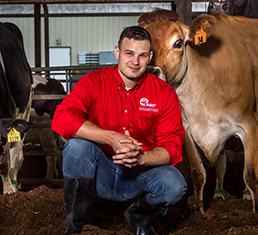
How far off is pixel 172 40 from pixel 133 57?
978mm

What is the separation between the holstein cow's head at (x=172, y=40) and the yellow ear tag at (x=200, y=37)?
0.03m

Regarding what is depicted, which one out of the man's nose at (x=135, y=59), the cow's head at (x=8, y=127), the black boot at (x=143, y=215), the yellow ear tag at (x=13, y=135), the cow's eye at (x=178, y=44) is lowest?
the black boot at (x=143, y=215)

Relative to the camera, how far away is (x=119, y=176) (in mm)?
2543

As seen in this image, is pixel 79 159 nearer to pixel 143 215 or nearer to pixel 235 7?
pixel 143 215

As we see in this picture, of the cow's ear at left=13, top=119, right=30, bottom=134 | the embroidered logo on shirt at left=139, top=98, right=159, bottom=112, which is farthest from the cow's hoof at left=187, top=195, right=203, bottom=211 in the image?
the cow's ear at left=13, top=119, right=30, bottom=134

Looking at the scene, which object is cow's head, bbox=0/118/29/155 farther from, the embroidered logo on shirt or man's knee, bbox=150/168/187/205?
man's knee, bbox=150/168/187/205

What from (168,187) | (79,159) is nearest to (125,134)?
(79,159)

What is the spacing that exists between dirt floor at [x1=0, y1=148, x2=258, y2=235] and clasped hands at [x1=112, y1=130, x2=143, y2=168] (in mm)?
487

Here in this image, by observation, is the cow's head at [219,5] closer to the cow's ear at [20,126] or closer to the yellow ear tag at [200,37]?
the yellow ear tag at [200,37]

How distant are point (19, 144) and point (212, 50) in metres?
2.40

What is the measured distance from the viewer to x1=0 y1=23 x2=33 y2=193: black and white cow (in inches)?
150

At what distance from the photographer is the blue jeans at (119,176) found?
2363mm

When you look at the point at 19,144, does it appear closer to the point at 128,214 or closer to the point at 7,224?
the point at 7,224

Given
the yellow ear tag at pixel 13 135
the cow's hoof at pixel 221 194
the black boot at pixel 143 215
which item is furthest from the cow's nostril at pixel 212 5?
the black boot at pixel 143 215
